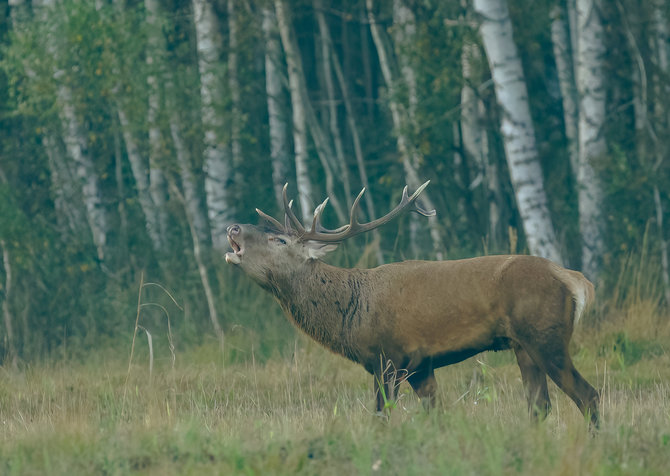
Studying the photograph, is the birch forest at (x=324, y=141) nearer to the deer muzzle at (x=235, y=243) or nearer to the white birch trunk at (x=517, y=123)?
the white birch trunk at (x=517, y=123)

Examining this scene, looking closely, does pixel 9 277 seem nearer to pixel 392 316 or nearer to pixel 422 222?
pixel 422 222

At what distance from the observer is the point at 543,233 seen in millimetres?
10125

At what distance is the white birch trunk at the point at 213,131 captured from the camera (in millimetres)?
12445

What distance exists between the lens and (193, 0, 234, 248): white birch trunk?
12.4 metres

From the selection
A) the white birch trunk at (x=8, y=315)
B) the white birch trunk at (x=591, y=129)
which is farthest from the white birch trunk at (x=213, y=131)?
the white birch trunk at (x=591, y=129)

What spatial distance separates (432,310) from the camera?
6715mm

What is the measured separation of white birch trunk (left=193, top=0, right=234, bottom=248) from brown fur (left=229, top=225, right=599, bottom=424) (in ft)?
16.6

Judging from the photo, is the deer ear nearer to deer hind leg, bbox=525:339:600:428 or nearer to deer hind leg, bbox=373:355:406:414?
deer hind leg, bbox=373:355:406:414

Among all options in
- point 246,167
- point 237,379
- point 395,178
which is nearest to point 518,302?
point 237,379

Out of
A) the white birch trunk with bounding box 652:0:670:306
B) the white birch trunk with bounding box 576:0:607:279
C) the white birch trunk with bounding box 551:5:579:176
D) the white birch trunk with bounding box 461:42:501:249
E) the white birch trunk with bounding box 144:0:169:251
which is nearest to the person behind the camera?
the white birch trunk with bounding box 576:0:607:279

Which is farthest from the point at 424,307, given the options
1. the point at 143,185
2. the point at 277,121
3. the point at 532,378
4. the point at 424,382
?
the point at 143,185

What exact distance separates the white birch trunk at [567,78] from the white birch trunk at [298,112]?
10.3ft

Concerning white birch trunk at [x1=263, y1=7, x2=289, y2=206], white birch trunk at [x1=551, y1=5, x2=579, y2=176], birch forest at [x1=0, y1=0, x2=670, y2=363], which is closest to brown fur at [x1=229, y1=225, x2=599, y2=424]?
birch forest at [x1=0, y1=0, x2=670, y2=363]

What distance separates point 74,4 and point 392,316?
6345 millimetres
